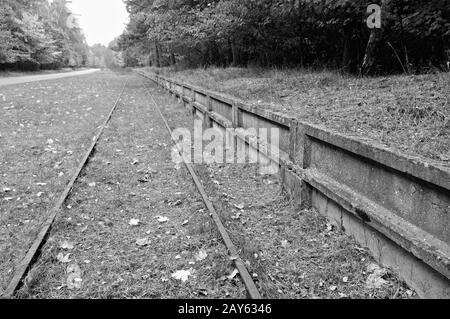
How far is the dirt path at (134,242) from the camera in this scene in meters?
3.36

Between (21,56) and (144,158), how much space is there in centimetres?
4546

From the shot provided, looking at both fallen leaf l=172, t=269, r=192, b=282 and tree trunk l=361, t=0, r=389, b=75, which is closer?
fallen leaf l=172, t=269, r=192, b=282

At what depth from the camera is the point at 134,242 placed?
425 cm

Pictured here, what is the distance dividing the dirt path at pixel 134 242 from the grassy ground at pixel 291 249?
0.33 meters

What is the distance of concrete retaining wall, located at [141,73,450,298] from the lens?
2.81m

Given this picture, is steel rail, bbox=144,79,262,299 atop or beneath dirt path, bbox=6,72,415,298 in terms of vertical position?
atop

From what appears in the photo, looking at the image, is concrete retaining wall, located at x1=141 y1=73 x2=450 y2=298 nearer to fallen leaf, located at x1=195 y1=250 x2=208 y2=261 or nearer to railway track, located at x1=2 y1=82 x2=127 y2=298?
fallen leaf, located at x1=195 y1=250 x2=208 y2=261

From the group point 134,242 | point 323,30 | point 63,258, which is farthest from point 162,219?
point 323,30

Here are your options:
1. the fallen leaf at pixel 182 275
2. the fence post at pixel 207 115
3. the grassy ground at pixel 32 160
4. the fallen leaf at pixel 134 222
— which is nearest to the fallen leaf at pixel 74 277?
the grassy ground at pixel 32 160

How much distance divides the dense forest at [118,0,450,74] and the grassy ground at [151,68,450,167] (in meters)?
1.47

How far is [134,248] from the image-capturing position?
162 inches

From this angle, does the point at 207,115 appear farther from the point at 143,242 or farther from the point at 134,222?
the point at 143,242

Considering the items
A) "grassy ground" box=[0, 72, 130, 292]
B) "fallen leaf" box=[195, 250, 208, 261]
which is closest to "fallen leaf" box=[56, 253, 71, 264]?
"grassy ground" box=[0, 72, 130, 292]

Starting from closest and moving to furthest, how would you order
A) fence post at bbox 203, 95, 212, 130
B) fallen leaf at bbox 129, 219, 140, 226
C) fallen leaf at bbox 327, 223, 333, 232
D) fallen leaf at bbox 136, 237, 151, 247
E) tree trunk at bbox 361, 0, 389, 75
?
fallen leaf at bbox 136, 237, 151, 247
fallen leaf at bbox 327, 223, 333, 232
fallen leaf at bbox 129, 219, 140, 226
tree trunk at bbox 361, 0, 389, 75
fence post at bbox 203, 95, 212, 130
